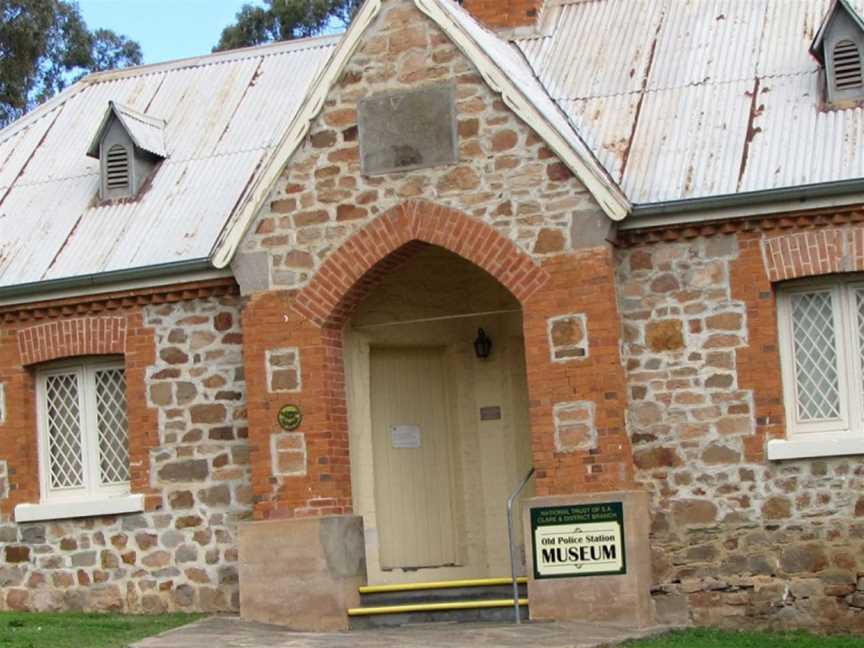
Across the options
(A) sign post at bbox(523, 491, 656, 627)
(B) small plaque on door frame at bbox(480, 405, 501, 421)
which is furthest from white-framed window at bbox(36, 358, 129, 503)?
(A) sign post at bbox(523, 491, 656, 627)

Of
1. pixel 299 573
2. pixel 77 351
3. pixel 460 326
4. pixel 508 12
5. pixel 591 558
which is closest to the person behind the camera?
pixel 591 558

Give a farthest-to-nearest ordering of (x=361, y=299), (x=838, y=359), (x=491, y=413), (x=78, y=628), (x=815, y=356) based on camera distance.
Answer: (x=491, y=413) < (x=361, y=299) < (x=78, y=628) < (x=815, y=356) < (x=838, y=359)

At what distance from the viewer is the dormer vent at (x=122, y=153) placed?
18569 mm

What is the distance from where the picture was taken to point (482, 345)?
1802 centimetres

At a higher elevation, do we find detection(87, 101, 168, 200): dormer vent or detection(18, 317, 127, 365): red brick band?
detection(87, 101, 168, 200): dormer vent

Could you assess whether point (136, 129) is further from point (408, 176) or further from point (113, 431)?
point (408, 176)

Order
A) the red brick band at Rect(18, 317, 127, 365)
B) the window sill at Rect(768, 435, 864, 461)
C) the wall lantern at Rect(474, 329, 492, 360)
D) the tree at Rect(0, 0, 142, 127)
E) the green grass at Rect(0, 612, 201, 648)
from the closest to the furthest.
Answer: the green grass at Rect(0, 612, 201, 648) < the window sill at Rect(768, 435, 864, 461) < the red brick band at Rect(18, 317, 127, 365) < the wall lantern at Rect(474, 329, 492, 360) < the tree at Rect(0, 0, 142, 127)

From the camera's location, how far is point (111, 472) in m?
17.5

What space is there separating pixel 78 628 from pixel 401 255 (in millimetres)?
4646

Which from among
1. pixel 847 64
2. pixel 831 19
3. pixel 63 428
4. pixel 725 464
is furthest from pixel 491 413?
pixel 831 19

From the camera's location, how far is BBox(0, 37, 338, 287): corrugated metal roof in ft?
58.1

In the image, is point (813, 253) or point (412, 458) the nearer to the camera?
point (813, 253)

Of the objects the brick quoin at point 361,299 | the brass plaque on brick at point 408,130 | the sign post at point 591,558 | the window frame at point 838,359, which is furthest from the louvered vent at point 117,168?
the window frame at point 838,359

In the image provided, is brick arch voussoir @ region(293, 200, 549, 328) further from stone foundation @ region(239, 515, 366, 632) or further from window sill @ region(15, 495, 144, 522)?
window sill @ region(15, 495, 144, 522)
